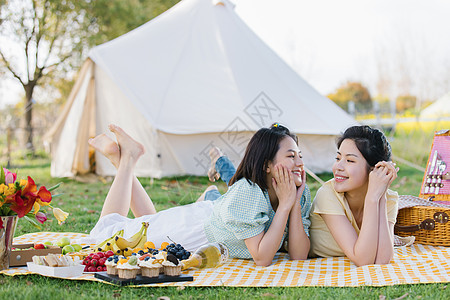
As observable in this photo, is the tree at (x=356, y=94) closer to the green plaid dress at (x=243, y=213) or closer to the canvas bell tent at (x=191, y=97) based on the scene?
the canvas bell tent at (x=191, y=97)

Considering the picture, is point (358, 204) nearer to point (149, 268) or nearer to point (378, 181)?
point (378, 181)

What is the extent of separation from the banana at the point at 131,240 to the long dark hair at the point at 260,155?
0.64 metres

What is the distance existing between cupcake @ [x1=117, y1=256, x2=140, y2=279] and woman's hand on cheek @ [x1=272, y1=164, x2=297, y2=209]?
775mm

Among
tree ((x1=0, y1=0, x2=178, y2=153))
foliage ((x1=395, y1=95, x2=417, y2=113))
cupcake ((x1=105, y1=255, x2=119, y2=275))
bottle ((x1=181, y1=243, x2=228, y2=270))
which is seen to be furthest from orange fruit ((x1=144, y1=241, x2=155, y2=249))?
foliage ((x1=395, y1=95, x2=417, y2=113))

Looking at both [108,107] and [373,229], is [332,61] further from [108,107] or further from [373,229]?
[373,229]

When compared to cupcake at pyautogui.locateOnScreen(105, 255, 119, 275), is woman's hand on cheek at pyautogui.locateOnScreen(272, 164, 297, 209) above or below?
above

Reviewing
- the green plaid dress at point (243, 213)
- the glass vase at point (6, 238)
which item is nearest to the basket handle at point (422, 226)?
the green plaid dress at point (243, 213)

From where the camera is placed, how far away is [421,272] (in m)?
2.39

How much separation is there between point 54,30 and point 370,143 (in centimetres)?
1454

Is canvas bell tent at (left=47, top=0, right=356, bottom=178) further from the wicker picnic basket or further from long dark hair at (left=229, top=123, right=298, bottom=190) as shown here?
long dark hair at (left=229, top=123, right=298, bottom=190)

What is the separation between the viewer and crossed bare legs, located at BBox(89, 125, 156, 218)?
3.36 m

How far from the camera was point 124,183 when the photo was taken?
341cm

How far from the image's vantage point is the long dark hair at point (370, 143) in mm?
2619

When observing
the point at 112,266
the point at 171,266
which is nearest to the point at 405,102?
the point at 171,266
